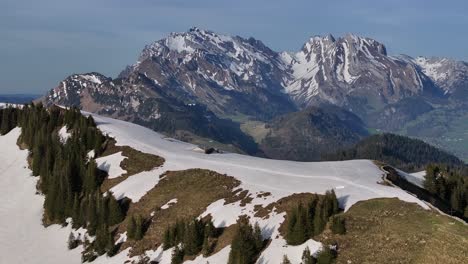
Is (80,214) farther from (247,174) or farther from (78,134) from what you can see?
(78,134)

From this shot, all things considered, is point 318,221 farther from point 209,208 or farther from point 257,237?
point 209,208

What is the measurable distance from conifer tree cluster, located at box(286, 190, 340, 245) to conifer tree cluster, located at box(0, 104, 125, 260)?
1190 inches

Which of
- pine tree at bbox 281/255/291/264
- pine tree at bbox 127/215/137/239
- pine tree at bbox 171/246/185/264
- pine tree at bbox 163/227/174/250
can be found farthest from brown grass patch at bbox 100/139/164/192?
pine tree at bbox 281/255/291/264

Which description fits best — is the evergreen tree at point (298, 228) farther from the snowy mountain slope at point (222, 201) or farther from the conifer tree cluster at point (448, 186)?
the conifer tree cluster at point (448, 186)

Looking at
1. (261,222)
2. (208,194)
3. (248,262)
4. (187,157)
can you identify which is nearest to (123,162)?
(187,157)

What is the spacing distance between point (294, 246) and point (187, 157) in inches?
2006

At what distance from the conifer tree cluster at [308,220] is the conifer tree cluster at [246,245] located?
3.63 meters

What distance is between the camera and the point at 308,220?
205 ft

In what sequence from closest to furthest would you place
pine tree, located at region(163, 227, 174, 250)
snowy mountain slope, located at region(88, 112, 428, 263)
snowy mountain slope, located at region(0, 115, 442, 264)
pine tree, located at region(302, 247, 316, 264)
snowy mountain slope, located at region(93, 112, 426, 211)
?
1. pine tree, located at region(302, 247, 316, 264)
2. snowy mountain slope, located at region(88, 112, 428, 263)
3. snowy mountain slope, located at region(0, 115, 442, 264)
4. pine tree, located at region(163, 227, 174, 250)
5. snowy mountain slope, located at region(93, 112, 426, 211)

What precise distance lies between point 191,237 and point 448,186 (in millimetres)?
51086

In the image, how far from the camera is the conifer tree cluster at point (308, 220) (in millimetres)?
61594

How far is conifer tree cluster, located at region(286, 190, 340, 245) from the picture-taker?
61.6m

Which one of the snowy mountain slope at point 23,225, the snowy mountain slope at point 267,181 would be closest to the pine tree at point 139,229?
the snowy mountain slope at point 267,181

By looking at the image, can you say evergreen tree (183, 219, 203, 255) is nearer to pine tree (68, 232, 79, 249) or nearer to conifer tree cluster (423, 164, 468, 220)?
pine tree (68, 232, 79, 249)
